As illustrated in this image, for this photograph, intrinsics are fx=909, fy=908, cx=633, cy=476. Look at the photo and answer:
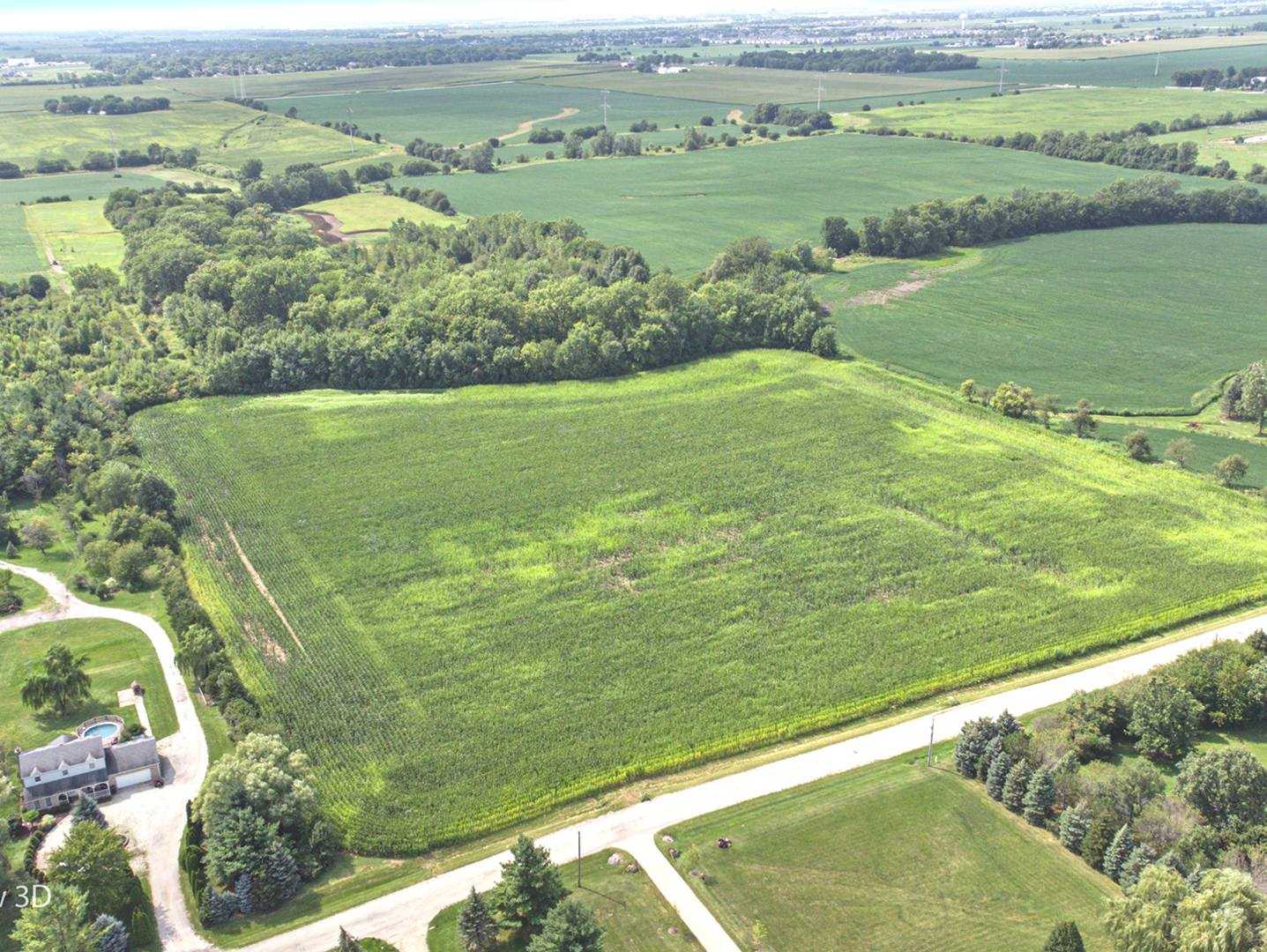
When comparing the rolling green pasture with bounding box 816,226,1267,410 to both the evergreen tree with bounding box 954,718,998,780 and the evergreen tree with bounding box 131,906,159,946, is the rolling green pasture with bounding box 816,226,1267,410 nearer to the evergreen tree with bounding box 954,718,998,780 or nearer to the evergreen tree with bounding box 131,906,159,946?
the evergreen tree with bounding box 954,718,998,780

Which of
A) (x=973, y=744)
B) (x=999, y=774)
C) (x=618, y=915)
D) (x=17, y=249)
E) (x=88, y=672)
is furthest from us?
(x=17, y=249)

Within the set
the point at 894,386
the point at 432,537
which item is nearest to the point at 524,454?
the point at 432,537

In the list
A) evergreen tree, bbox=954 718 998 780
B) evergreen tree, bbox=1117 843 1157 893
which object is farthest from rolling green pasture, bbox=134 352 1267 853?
evergreen tree, bbox=1117 843 1157 893

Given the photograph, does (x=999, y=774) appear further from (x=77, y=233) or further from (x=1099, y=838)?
(x=77, y=233)

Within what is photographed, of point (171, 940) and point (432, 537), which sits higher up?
point (432, 537)

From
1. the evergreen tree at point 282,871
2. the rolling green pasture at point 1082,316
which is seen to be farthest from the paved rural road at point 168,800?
the rolling green pasture at point 1082,316

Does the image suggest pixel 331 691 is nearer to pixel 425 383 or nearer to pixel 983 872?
pixel 983 872

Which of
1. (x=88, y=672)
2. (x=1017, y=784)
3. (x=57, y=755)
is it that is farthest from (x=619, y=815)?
(x=88, y=672)

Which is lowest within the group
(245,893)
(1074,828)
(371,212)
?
(245,893)
